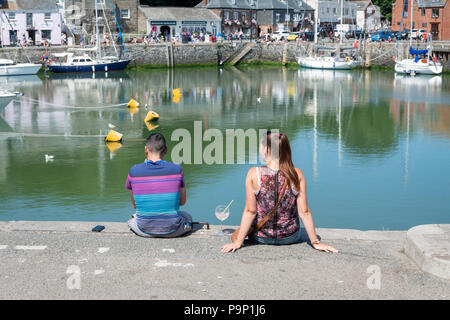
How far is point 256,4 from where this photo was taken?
79.4 meters

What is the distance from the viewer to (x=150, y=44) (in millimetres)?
59625

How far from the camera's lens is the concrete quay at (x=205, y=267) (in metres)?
5.78

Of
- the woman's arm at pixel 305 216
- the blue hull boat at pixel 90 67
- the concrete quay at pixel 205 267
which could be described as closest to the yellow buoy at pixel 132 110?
the concrete quay at pixel 205 267

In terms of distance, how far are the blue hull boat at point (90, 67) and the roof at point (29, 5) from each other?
9.88m

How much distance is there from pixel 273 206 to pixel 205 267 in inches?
41.1

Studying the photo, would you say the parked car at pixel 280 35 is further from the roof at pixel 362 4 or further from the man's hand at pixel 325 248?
the man's hand at pixel 325 248

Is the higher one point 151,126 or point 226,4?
point 226,4

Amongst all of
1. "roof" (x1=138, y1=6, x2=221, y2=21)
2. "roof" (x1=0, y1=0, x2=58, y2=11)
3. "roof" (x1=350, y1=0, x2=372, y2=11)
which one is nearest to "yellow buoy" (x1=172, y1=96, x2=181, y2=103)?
"roof" (x1=0, y1=0, x2=58, y2=11)

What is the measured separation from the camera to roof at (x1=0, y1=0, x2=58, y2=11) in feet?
192

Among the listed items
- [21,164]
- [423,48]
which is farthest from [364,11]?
[21,164]

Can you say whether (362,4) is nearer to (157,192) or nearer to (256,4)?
(256,4)

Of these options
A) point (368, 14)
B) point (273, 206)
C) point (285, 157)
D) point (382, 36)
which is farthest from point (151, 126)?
point (368, 14)

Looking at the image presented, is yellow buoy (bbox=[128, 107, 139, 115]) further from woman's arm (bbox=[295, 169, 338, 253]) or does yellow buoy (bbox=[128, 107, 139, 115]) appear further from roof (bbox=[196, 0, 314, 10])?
roof (bbox=[196, 0, 314, 10])

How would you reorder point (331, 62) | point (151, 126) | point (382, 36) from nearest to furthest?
point (151, 126), point (331, 62), point (382, 36)
